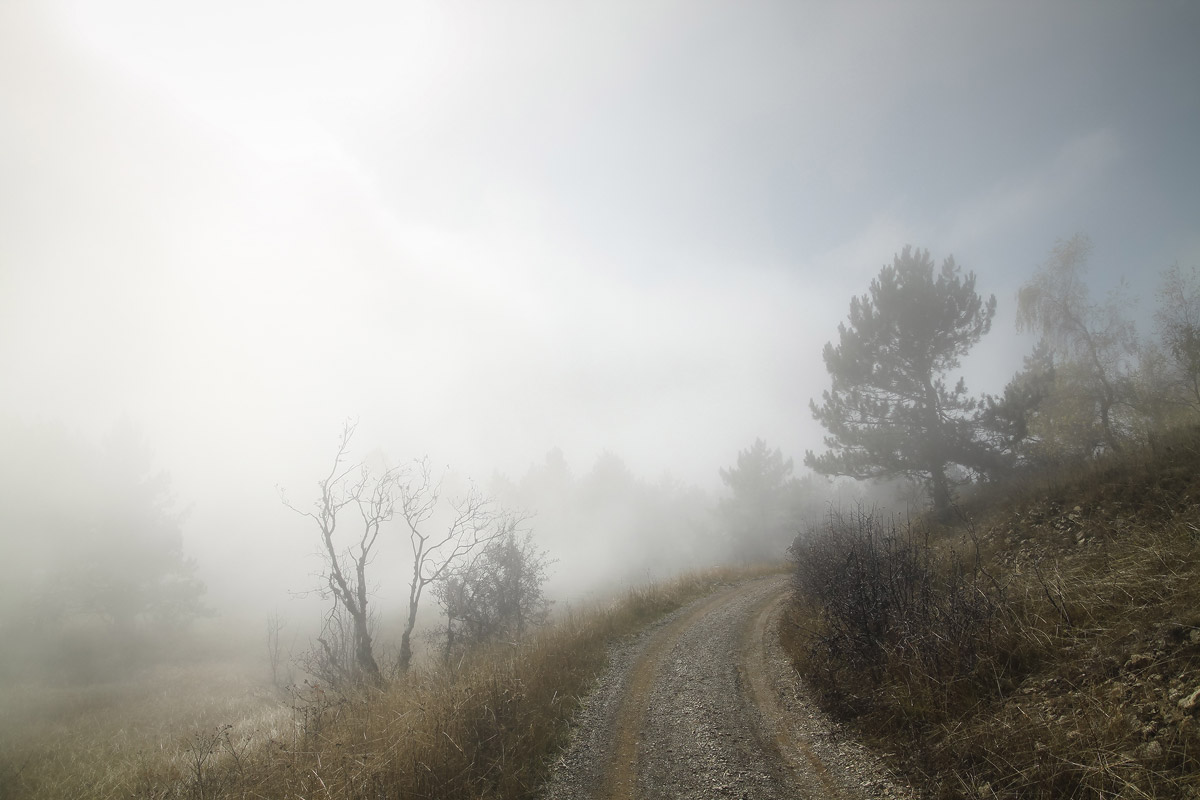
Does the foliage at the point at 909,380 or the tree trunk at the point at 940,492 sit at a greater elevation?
the foliage at the point at 909,380

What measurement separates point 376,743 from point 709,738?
5138 mm

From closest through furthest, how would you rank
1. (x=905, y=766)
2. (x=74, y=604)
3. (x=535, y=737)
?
(x=905, y=766) → (x=535, y=737) → (x=74, y=604)

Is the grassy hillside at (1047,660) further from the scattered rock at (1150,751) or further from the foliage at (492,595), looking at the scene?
the foliage at (492,595)

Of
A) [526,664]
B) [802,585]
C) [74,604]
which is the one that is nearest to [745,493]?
[802,585]

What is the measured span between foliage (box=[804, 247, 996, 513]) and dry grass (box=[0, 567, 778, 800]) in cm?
1301

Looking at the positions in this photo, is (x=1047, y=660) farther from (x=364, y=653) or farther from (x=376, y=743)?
(x=364, y=653)

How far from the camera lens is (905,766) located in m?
5.25

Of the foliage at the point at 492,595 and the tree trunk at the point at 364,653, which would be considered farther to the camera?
the foliage at the point at 492,595

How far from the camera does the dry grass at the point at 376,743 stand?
600 cm

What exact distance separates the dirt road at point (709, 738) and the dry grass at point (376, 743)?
28.0 inches

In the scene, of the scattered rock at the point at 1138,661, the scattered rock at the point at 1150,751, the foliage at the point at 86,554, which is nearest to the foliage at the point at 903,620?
the scattered rock at the point at 1138,661

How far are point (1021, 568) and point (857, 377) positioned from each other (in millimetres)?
12280

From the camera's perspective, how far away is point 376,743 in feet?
22.2

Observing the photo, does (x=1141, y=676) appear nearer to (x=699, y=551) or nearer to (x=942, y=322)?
(x=942, y=322)
